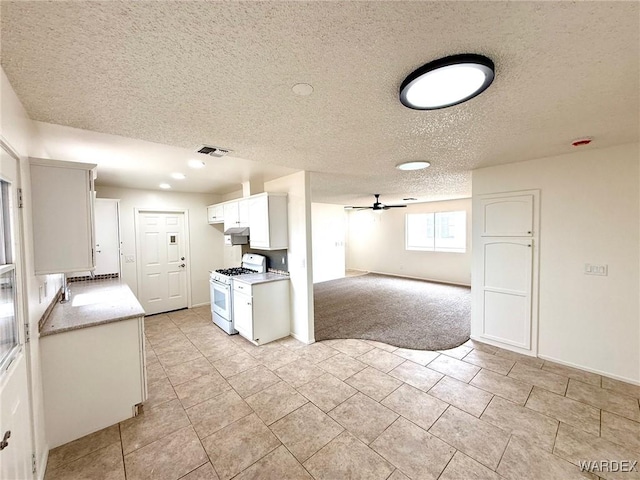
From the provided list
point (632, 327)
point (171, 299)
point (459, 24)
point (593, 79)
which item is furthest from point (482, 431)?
point (171, 299)

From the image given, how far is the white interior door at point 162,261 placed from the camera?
4973mm

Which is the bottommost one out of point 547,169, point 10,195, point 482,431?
point 482,431

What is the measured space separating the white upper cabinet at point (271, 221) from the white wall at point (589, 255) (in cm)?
304

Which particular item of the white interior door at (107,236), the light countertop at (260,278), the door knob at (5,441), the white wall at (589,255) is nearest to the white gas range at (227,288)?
the light countertop at (260,278)

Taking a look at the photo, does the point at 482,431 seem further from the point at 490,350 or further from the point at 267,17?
the point at 267,17

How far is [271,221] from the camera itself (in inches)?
149

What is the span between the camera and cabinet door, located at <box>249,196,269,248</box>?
149 inches

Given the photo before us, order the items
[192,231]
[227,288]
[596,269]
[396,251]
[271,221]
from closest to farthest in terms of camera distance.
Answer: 1. [596,269]
2. [271,221]
3. [227,288]
4. [192,231]
5. [396,251]

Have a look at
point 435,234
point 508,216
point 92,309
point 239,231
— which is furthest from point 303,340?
point 435,234

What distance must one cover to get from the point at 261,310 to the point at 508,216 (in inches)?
→ 135

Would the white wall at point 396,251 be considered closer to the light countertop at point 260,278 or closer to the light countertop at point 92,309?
the light countertop at point 260,278

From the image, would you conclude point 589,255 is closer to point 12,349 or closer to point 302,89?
point 302,89

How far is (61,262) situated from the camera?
1992 millimetres

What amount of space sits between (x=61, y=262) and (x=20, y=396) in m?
0.96
